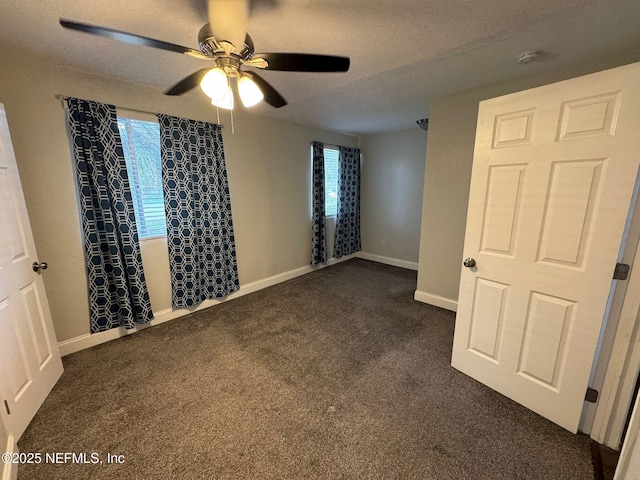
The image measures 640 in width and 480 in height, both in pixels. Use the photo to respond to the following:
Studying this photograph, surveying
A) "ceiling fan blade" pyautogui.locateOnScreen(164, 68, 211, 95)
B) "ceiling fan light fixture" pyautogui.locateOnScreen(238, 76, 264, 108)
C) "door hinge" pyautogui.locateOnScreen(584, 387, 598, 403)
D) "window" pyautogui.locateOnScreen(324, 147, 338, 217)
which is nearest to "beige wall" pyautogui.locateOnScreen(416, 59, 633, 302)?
"door hinge" pyautogui.locateOnScreen(584, 387, 598, 403)

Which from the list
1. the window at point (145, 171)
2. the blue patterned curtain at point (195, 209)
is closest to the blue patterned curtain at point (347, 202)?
the blue patterned curtain at point (195, 209)

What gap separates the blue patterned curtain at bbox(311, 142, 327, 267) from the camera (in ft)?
13.5

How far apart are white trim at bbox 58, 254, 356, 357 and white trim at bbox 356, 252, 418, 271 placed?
141 centimetres

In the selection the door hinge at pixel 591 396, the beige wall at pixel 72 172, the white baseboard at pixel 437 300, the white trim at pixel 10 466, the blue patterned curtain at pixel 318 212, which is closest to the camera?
the white trim at pixel 10 466

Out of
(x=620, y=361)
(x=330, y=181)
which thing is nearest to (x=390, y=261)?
(x=330, y=181)

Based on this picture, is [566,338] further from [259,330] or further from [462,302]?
[259,330]

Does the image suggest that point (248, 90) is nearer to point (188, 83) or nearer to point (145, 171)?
point (188, 83)

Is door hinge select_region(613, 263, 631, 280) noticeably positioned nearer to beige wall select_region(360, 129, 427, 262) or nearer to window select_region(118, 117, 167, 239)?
beige wall select_region(360, 129, 427, 262)

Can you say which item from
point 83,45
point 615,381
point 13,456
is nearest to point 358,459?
point 615,381

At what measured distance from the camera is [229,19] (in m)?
1.10

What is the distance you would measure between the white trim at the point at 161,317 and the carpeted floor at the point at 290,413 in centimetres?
9

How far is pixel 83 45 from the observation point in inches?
68.7

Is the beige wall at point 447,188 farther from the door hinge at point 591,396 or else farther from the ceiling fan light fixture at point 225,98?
the ceiling fan light fixture at point 225,98

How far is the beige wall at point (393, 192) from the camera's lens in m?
4.27
